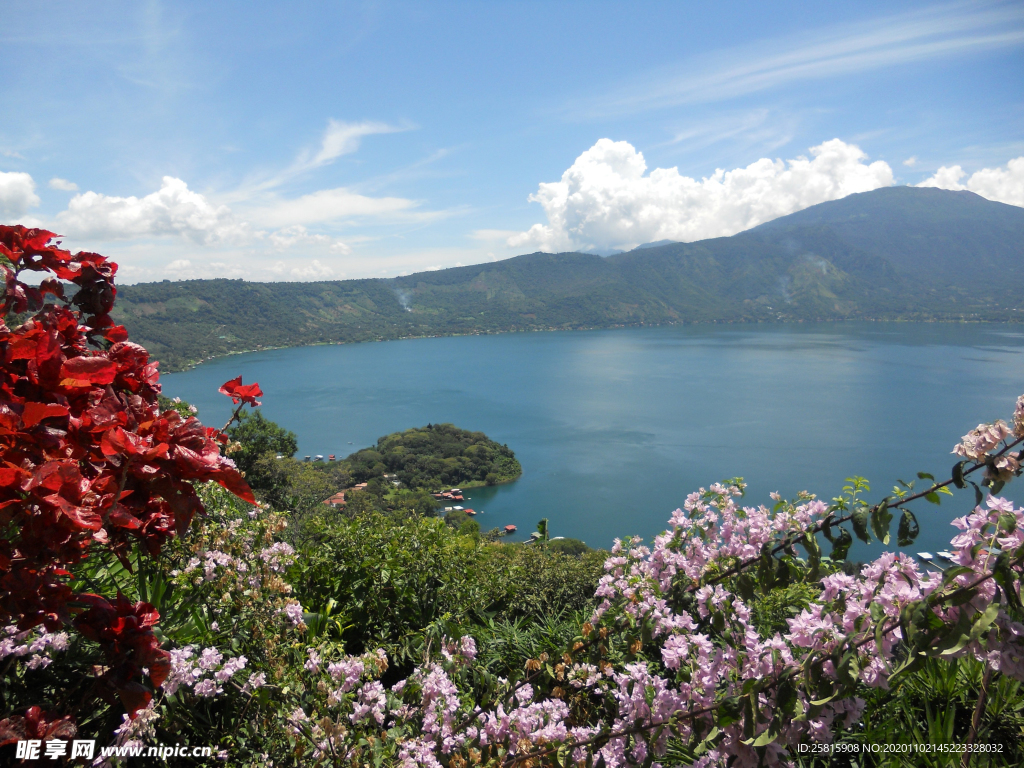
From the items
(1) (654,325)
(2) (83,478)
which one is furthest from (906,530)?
(1) (654,325)

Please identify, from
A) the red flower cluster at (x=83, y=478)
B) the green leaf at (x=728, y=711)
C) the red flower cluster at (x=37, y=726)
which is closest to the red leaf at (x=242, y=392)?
the red flower cluster at (x=83, y=478)

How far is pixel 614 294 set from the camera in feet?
525

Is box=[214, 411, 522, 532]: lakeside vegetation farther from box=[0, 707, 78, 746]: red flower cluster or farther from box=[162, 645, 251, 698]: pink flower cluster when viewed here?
box=[0, 707, 78, 746]: red flower cluster

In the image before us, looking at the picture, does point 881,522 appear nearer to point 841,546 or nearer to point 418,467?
point 841,546

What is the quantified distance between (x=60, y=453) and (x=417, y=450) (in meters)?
38.7

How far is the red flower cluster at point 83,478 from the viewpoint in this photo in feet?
2.55

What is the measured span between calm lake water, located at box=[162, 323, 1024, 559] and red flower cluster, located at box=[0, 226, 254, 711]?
24893 millimetres

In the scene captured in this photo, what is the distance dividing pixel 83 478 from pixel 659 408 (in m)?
52.5

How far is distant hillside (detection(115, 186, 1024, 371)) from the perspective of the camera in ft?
372

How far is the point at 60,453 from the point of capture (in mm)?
864

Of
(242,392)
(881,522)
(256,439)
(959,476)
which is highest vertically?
(242,392)

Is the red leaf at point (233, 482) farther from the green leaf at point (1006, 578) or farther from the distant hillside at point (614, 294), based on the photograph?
the distant hillside at point (614, 294)

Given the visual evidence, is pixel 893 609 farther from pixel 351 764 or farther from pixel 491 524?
pixel 491 524

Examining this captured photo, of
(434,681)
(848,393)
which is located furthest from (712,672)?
(848,393)
